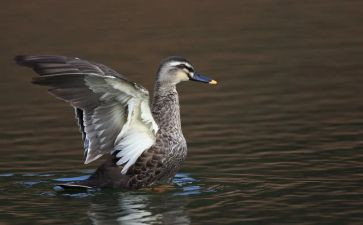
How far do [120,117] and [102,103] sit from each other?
1.00 ft

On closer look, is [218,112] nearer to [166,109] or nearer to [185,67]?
[185,67]

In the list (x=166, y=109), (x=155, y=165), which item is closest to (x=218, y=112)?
(x=166, y=109)

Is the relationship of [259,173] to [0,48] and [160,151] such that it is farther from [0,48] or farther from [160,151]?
[0,48]

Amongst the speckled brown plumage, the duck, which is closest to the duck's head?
the duck

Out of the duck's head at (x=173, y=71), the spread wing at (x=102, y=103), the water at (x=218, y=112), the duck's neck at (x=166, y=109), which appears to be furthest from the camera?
the duck's head at (x=173, y=71)

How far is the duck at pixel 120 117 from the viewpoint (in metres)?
10.5

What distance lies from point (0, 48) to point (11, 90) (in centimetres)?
367

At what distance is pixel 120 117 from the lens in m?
11.1

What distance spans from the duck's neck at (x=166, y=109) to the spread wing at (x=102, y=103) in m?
0.18

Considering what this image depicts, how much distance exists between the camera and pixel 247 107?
15062 millimetres

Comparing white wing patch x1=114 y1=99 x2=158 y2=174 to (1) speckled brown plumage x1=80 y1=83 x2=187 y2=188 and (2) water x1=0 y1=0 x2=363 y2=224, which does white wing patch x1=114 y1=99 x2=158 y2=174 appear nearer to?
(1) speckled brown plumage x1=80 y1=83 x2=187 y2=188

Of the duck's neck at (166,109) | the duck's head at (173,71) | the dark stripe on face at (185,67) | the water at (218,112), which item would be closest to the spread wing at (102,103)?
the duck's neck at (166,109)

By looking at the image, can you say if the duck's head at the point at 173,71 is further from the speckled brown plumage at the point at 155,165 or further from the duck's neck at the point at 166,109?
the speckled brown plumage at the point at 155,165

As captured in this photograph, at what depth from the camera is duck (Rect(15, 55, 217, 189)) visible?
1052 cm
